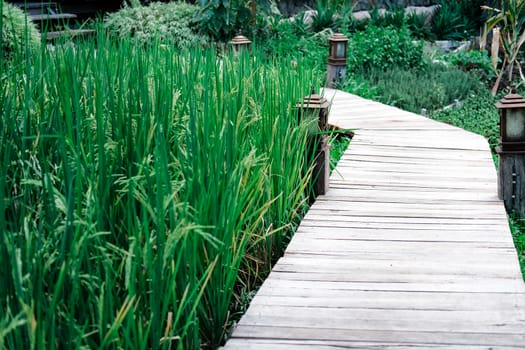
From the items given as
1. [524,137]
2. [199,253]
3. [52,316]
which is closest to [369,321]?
[199,253]

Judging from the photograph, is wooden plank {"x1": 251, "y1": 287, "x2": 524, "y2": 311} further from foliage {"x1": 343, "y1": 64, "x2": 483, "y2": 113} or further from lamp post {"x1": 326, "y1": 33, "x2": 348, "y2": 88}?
lamp post {"x1": 326, "y1": 33, "x2": 348, "y2": 88}

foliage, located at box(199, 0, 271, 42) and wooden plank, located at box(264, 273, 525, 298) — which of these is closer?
wooden plank, located at box(264, 273, 525, 298)

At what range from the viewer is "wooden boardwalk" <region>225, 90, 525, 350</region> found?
257 centimetres

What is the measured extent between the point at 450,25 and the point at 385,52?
3398 mm

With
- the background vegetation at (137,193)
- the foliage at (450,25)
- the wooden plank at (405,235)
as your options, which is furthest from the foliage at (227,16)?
the wooden plank at (405,235)

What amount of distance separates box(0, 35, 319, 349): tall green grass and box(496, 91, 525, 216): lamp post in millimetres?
1124

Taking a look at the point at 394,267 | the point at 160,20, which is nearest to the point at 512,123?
the point at 394,267

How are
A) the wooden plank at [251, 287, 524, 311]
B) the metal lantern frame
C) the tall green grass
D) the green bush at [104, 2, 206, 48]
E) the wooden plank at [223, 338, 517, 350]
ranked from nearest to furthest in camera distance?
A: 1. the tall green grass
2. the wooden plank at [223, 338, 517, 350]
3. the wooden plank at [251, 287, 524, 311]
4. the metal lantern frame
5. the green bush at [104, 2, 206, 48]

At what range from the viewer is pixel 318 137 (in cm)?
428

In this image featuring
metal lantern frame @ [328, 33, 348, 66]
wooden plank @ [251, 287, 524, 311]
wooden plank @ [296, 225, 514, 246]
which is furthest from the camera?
metal lantern frame @ [328, 33, 348, 66]

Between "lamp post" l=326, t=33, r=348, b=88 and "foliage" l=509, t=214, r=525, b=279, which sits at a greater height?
"lamp post" l=326, t=33, r=348, b=88

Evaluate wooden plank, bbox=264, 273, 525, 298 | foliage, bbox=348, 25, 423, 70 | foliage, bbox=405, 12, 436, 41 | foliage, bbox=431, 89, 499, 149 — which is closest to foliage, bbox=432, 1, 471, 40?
foliage, bbox=405, 12, 436, 41

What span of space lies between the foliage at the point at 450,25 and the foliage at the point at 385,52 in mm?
2703

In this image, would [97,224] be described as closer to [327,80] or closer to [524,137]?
[524,137]
